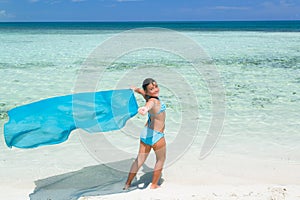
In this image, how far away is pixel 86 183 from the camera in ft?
16.5

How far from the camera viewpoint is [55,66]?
16.4 meters

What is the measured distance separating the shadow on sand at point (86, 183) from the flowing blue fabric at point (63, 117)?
736 millimetres

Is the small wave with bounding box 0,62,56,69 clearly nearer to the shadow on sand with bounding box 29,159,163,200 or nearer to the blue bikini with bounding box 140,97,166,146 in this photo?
the shadow on sand with bounding box 29,159,163,200

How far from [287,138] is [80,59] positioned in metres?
14.1

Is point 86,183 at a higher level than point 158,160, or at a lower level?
lower

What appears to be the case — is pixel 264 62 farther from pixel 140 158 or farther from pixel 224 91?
pixel 140 158

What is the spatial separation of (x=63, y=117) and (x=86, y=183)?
1076mm

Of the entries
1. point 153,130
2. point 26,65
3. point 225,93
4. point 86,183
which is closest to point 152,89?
point 153,130

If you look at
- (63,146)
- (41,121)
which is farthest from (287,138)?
(41,121)

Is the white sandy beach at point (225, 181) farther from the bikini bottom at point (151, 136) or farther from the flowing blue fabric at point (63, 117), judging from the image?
the flowing blue fabric at point (63, 117)

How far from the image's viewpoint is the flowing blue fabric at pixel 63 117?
4.39 meters

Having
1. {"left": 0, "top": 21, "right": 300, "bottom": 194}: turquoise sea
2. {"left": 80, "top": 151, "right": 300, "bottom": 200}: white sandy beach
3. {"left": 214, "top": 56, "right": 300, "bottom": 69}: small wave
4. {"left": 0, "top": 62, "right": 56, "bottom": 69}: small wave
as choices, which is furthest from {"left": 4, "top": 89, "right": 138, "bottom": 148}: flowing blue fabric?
{"left": 214, "top": 56, "right": 300, "bottom": 69}: small wave

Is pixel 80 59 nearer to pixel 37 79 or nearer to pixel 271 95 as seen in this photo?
pixel 37 79

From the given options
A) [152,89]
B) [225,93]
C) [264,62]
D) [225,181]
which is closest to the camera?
[152,89]
